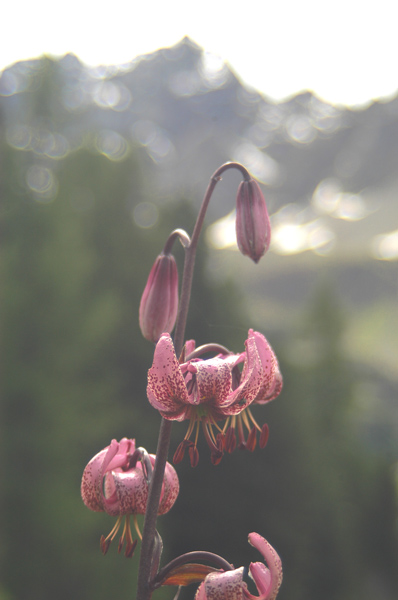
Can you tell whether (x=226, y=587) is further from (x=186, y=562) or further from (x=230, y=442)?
(x=230, y=442)

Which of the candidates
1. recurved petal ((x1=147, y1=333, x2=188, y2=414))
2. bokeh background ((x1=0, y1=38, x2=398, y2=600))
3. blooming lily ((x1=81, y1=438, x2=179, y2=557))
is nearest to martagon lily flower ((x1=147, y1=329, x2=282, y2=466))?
recurved petal ((x1=147, y1=333, x2=188, y2=414))

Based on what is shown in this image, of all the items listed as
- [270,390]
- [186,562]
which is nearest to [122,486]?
[186,562]

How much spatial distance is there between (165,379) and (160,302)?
168 mm

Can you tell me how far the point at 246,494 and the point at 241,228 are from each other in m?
8.21

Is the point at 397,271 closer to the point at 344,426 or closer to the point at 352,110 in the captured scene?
the point at 352,110

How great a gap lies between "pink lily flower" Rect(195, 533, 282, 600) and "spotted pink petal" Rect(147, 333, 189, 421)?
0.68 ft

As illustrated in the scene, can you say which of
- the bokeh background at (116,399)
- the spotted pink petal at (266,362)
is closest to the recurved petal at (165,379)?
the spotted pink petal at (266,362)

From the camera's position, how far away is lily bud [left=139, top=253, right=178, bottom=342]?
0.85 meters

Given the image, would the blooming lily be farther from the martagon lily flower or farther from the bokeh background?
the bokeh background

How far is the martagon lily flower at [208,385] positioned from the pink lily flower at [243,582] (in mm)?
136

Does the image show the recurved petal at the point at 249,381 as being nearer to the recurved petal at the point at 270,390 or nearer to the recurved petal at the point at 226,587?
the recurved petal at the point at 270,390

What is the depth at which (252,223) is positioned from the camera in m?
0.85

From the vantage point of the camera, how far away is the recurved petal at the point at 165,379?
2.31ft

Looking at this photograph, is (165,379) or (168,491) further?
(168,491)
